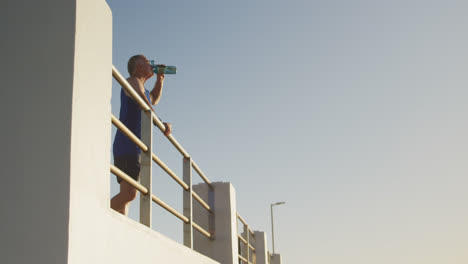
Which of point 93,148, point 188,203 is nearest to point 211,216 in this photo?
point 188,203

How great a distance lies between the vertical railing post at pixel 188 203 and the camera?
22.1ft

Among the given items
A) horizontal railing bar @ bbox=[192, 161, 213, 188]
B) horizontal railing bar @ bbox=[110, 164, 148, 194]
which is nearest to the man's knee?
horizontal railing bar @ bbox=[110, 164, 148, 194]

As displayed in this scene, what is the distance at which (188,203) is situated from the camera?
689 cm

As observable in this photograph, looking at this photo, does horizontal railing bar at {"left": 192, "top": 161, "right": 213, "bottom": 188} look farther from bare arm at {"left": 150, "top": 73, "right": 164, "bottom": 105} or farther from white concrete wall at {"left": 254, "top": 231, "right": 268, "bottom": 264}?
white concrete wall at {"left": 254, "top": 231, "right": 268, "bottom": 264}

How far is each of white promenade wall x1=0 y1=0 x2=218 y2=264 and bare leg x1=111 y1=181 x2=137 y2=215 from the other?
1.82 meters

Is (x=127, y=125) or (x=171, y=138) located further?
(x=171, y=138)

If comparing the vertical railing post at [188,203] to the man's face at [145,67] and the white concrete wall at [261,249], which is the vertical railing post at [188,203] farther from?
the white concrete wall at [261,249]

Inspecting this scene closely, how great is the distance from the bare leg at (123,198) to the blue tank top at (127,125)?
30 cm

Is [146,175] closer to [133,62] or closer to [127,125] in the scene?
[127,125]

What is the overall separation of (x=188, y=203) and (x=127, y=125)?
147 centimetres

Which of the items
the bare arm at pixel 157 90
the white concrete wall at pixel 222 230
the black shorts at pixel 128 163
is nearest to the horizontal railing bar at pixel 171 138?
the black shorts at pixel 128 163

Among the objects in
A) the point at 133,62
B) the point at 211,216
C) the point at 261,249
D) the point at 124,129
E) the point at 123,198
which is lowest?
the point at 123,198

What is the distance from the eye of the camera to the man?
5.58 meters

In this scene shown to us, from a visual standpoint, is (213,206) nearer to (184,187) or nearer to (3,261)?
(184,187)
